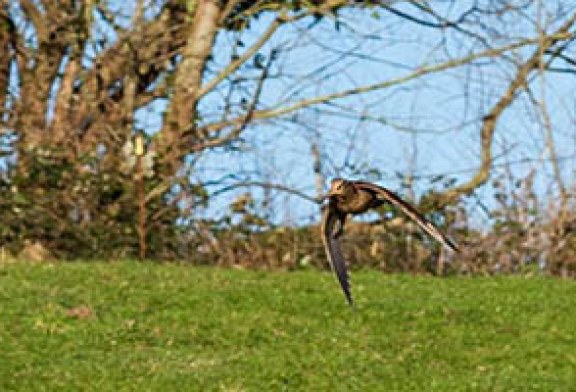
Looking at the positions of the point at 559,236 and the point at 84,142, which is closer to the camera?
the point at 559,236

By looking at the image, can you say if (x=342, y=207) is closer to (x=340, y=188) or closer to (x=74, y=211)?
(x=340, y=188)

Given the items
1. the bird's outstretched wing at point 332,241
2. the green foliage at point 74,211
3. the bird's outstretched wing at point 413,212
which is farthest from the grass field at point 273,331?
the bird's outstretched wing at point 413,212

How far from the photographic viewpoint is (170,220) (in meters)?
13.6

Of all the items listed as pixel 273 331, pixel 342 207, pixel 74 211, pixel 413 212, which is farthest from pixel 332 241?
pixel 74 211

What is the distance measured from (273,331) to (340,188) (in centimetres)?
489

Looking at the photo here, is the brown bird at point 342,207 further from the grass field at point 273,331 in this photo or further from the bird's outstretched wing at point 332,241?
the grass field at point 273,331

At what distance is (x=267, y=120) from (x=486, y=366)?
286 inches

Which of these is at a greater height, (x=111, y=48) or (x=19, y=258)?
(x=111, y=48)

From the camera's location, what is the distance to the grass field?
7516 mm

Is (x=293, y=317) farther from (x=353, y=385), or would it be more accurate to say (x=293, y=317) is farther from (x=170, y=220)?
(x=170, y=220)

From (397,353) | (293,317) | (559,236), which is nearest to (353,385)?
(397,353)

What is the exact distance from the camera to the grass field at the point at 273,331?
752cm

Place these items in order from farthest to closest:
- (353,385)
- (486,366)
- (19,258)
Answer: (19,258)
(486,366)
(353,385)

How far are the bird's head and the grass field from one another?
11.1ft
